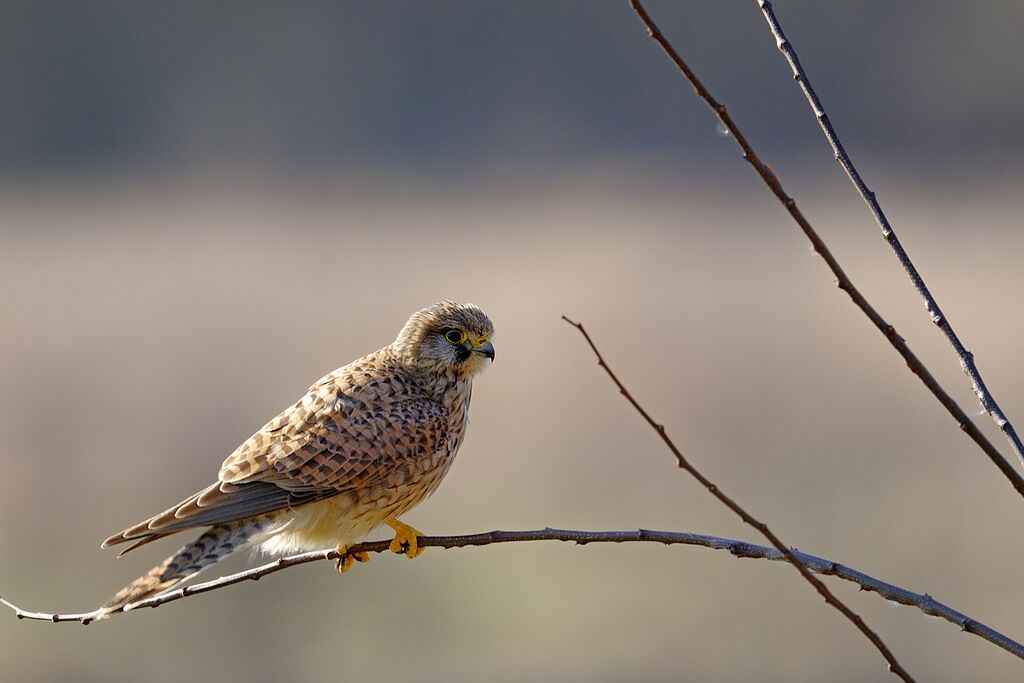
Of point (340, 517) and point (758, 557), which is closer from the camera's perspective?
point (758, 557)

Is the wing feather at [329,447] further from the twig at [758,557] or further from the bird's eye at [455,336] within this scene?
the twig at [758,557]

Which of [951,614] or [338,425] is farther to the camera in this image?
[338,425]

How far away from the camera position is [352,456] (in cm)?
319

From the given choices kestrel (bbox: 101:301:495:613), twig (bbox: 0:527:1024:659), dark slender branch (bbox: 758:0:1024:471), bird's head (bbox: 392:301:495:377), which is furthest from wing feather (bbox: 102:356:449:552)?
dark slender branch (bbox: 758:0:1024:471)

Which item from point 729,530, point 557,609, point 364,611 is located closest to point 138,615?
point 364,611

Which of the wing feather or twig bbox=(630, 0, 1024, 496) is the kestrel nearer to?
the wing feather

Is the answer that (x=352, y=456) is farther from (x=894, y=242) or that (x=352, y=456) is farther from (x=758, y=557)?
(x=894, y=242)

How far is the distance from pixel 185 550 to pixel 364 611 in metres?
7.61

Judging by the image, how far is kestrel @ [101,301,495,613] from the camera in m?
3.01

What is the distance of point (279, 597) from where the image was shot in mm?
10328

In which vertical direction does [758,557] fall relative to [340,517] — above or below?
below

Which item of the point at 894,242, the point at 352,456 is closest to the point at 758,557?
the point at 894,242

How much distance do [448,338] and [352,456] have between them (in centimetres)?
45

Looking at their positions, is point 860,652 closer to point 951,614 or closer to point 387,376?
point 387,376
